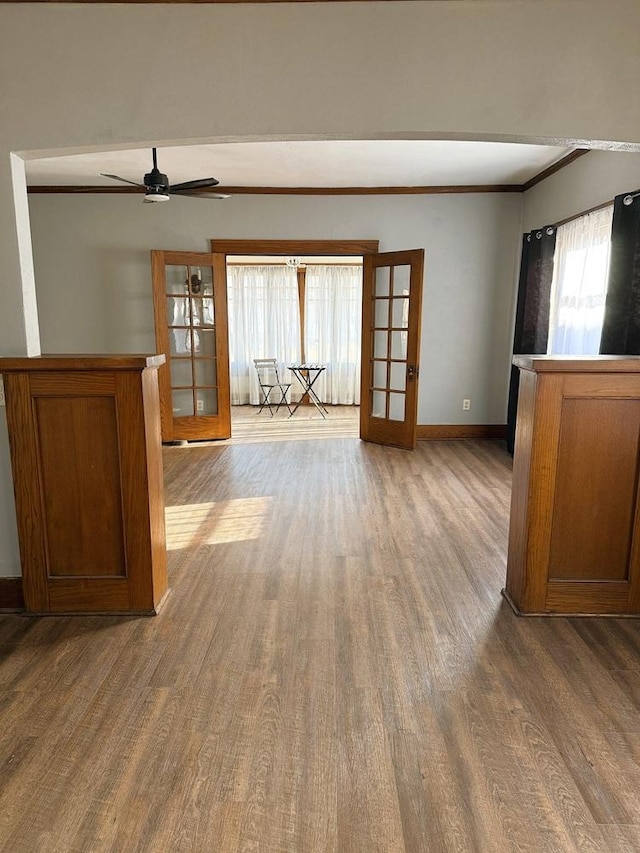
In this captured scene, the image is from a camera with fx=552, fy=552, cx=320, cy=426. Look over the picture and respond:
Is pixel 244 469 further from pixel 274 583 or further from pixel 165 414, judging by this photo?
pixel 274 583

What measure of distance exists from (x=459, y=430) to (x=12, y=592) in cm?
473

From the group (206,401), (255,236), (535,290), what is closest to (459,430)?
(535,290)

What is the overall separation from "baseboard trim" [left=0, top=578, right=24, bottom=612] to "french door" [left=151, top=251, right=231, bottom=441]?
344 cm

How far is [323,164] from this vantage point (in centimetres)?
480

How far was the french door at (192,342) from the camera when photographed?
577cm

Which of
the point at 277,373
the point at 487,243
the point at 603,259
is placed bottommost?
the point at 277,373

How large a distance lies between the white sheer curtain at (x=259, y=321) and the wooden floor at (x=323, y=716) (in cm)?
568

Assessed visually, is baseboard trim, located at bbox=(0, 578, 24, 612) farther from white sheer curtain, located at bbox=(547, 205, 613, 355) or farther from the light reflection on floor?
white sheer curtain, located at bbox=(547, 205, 613, 355)

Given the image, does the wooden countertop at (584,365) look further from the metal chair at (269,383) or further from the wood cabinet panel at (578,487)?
the metal chair at (269,383)

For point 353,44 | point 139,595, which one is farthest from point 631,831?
point 353,44

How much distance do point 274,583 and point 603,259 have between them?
3231mm

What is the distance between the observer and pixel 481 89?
223cm

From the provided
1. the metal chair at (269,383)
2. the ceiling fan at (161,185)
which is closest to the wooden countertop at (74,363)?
the ceiling fan at (161,185)

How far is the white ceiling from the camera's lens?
4309 mm
